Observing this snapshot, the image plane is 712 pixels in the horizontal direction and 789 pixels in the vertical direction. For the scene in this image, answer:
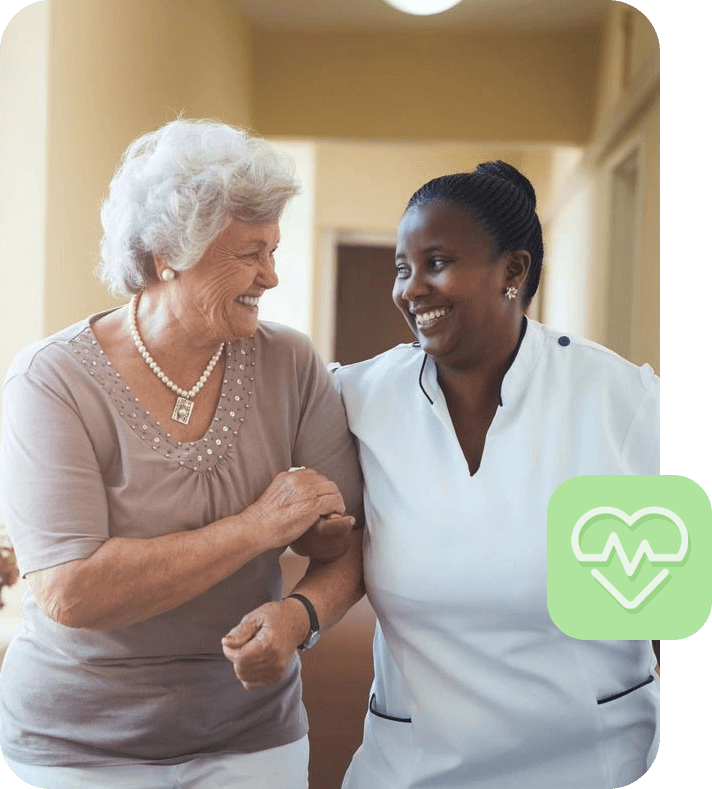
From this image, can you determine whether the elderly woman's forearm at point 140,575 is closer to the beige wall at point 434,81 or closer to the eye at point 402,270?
the eye at point 402,270

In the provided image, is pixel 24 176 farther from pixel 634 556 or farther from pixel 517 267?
pixel 634 556

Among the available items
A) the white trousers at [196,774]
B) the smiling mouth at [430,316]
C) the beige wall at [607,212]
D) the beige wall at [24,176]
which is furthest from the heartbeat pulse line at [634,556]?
the beige wall at [24,176]

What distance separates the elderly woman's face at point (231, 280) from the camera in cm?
102

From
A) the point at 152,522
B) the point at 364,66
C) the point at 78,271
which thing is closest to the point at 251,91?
the point at 364,66

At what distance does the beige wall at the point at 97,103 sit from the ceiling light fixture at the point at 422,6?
0.19 meters

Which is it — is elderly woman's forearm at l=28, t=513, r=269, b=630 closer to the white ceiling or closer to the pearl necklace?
the pearl necklace

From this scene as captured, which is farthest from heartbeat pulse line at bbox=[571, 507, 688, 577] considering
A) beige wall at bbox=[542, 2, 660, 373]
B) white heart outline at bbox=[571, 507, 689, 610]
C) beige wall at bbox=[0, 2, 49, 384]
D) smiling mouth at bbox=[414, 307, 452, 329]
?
beige wall at bbox=[0, 2, 49, 384]

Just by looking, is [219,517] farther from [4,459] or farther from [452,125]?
[452,125]

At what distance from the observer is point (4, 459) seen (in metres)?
1.00

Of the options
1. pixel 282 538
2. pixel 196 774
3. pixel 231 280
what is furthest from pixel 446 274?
pixel 196 774

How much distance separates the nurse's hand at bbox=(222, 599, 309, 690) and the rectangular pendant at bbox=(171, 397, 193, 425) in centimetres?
22

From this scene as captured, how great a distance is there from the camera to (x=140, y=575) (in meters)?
0.98

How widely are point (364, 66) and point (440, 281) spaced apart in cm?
26

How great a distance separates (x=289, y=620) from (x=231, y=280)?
1.20 ft
